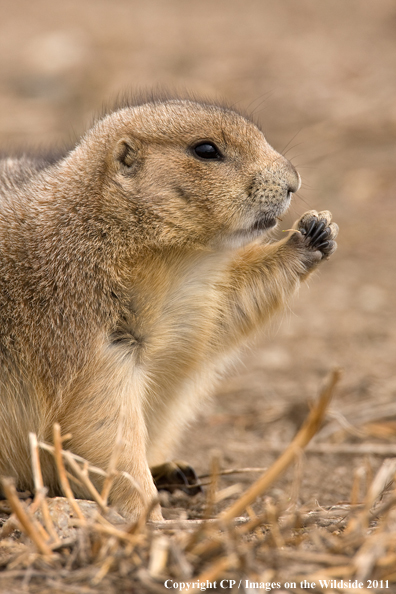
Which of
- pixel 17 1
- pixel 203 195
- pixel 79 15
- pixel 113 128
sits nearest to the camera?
pixel 203 195

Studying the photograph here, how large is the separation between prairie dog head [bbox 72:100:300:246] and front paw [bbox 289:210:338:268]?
1.15ft

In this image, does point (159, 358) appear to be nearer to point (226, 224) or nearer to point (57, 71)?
point (226, 224)

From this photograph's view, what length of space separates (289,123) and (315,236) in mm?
6293

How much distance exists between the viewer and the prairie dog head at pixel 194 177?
360cm

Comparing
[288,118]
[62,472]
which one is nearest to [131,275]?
[62,472]

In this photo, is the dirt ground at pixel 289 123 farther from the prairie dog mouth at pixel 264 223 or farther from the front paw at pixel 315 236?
the prairie dog mouth at pixel 264 223

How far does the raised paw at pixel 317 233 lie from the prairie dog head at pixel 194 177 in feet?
1.15

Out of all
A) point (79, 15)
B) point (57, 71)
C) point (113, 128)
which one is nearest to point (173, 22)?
point (79, 15)

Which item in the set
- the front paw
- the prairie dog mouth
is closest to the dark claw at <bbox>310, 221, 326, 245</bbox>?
the front paw

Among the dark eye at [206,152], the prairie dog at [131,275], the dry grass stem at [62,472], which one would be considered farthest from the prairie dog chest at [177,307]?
the dry grass stem at [62,472]

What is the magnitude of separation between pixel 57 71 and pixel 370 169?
17.3ft

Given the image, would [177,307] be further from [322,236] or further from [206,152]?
[322,236]

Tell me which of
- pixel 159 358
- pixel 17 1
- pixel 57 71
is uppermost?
pixel 17 1

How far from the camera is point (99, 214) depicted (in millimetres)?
3646
